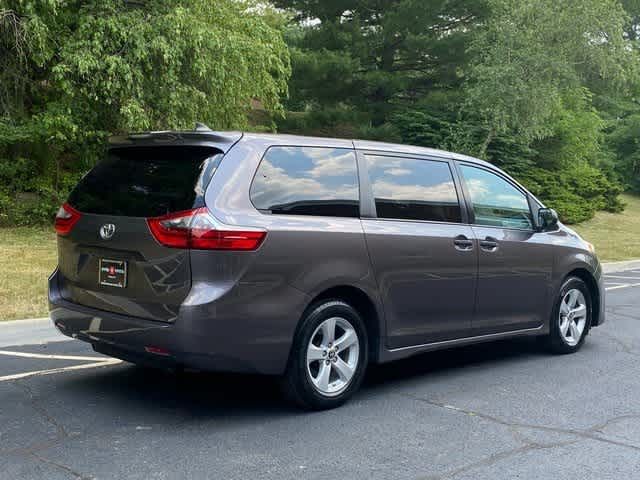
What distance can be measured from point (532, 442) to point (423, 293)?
1.46 meters

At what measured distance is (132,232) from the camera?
4766 mm

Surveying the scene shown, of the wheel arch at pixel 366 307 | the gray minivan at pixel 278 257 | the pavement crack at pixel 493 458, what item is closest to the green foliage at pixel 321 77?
the gray minivan at pixel 278 257

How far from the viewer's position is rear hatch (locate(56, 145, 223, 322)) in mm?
4641

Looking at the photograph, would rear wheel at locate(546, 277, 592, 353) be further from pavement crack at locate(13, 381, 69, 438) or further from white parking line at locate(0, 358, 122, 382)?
pavement crack at locate(13, 381, 69, 438)

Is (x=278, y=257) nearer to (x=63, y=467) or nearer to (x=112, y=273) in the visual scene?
(x=112, y=273)

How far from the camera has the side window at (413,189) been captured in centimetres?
559

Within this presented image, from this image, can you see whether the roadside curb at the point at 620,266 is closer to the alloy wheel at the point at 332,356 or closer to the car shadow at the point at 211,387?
the car shadow at the point at 211,387

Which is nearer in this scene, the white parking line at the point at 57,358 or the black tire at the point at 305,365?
the black tire at the point at 305,365

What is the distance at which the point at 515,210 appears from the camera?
6797mm

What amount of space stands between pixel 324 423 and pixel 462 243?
194 centimetres

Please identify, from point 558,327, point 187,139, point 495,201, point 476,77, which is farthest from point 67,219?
point 476,77

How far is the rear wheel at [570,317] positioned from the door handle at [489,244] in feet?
3.76

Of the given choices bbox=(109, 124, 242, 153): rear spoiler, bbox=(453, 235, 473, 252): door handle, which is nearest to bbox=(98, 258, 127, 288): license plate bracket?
bbox=(109, 124, 242, 153): rear spoiler

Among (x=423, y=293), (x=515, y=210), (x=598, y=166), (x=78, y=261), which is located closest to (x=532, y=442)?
(x=423, y=293)
